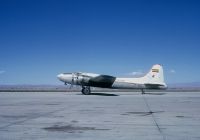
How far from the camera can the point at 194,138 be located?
9.20 meters

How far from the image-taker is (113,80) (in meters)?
48.8

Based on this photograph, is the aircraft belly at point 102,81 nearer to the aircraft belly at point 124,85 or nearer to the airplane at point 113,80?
the airplane at point 113,80

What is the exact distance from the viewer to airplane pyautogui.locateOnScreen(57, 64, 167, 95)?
156ft

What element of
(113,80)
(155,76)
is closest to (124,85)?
(113,80)

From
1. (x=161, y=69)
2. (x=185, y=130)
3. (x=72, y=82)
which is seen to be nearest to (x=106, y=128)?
(x=185, y=130)

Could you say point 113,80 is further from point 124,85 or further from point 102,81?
point 124,85

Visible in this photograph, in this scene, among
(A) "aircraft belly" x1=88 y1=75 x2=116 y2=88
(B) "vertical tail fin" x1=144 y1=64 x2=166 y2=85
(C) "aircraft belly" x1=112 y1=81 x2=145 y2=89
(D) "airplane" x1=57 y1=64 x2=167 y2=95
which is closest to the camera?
(D) "airplane" x1=57 y1=64 x2=167 y2=95

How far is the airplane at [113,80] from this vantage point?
156ft

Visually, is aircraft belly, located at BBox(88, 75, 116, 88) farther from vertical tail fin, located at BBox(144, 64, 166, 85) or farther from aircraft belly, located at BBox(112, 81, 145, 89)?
vertical tail fin, located at BBox(144, 64, 166, 85)

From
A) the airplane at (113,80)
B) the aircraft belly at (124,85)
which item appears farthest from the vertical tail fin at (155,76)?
the aircraft belly at (124,85)

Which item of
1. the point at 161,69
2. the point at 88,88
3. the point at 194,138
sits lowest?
the point at 194,138

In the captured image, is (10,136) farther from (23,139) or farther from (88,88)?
(88,88)

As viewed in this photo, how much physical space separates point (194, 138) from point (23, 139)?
5473 millimetres

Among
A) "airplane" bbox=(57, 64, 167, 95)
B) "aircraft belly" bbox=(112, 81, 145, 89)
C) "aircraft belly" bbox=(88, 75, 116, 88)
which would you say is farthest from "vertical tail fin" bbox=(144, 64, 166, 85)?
"aircraft belly" bbox=(88, 75, 116, 88)
